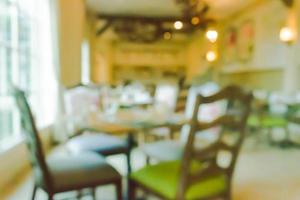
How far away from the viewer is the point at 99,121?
7.41ft

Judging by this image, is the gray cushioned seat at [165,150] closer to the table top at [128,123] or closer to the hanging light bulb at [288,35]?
the table top at [128,123]

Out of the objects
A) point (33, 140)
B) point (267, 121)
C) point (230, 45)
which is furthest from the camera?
point (230, 45)

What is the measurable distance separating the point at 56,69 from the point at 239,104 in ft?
11.6

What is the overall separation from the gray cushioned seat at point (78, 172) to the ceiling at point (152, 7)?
6.96 metres

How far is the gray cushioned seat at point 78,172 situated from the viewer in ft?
6.19

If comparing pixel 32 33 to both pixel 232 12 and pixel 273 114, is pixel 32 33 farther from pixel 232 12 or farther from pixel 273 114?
pixel 232 12

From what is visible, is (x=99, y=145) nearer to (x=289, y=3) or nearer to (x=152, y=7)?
(x=289, y=3)

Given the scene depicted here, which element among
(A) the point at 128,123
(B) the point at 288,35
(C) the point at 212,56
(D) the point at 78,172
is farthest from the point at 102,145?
(C) the point at 212,56

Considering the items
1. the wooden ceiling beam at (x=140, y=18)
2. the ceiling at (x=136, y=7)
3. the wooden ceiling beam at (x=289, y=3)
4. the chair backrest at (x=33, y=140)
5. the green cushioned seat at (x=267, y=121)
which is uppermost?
the ceiling at (x=136, y=7)

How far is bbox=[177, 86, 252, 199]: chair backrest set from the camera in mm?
1695

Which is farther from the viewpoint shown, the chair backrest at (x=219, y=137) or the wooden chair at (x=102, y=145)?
the wooden chair at (x=102, y=145)

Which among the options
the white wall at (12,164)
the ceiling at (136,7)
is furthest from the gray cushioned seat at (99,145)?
the ceiling at (136,7)

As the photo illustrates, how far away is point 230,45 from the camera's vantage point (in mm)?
11039

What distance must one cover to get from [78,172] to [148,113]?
977 millimetres
